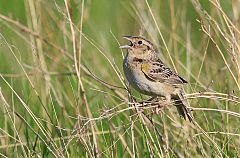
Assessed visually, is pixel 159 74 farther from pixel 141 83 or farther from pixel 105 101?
pixel 105 101

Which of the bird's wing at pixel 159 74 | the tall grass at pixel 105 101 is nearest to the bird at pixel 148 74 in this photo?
the bird's wing at pixel 159 74

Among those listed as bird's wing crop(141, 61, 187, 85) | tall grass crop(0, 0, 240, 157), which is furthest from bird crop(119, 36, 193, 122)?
tall grass crop(0, 0, 240, 157)

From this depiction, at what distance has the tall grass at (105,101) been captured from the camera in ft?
17.2

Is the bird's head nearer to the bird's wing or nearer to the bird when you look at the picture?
the bird

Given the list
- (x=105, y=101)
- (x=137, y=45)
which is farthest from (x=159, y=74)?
(x=105, y=101)

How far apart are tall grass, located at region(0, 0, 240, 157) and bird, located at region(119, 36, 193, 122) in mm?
134

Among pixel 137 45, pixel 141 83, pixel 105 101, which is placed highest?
pixel 137 45

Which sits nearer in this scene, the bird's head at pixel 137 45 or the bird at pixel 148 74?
the bird at pixel 148 74

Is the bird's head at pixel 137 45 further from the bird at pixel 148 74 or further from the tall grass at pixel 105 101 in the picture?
the tall grass at pixel 105 101

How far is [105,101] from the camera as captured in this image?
21.6 ft

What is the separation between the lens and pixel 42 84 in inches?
290

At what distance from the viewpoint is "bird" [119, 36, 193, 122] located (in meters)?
5.99

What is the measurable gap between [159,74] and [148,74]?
112 millimetres

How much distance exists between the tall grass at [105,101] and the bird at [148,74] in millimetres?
134
